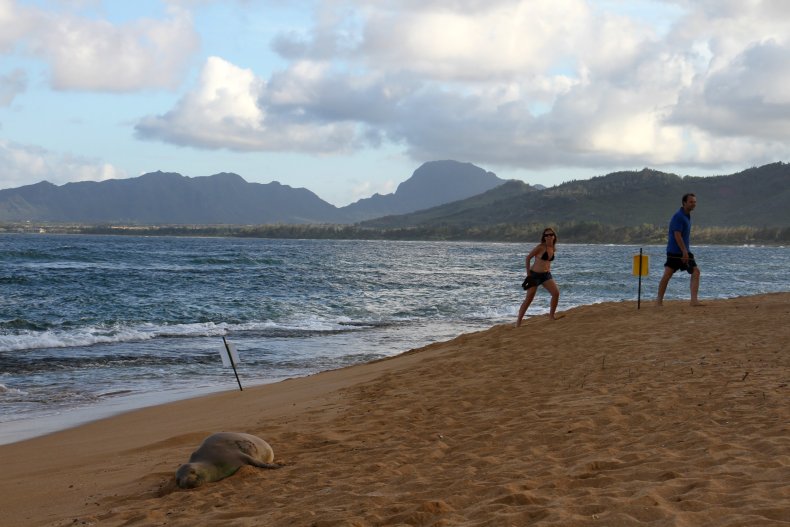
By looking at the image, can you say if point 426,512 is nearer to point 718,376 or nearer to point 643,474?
point 643,474

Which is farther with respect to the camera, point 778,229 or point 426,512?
point 778,229

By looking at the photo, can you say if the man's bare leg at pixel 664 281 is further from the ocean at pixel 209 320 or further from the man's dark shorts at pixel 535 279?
the ocean at pixel 209 320

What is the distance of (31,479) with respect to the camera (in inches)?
255

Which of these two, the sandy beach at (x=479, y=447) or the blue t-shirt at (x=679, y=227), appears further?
the blue t-shirt at (x=679, y=227)

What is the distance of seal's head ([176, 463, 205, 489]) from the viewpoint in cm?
559

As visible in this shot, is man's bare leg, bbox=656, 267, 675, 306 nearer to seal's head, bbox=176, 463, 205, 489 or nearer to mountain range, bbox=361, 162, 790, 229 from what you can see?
seal's head, bbox=176, 463, 205, 489

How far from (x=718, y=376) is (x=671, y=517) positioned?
4.07 m

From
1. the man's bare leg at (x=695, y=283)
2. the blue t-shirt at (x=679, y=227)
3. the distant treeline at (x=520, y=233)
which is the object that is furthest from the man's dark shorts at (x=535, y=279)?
the distant treeline at (x=520, y=233)

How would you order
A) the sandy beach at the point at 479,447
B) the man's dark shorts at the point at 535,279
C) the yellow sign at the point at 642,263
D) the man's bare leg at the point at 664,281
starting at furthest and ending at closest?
the yellow sign at the point at 642,263
the man's bare leg at the point at 664,281
the man's dark shorts at the point at 535,279
the sandy beach at the point at 479,447

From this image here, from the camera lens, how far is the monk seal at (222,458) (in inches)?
222

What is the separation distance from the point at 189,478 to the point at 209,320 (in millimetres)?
15863

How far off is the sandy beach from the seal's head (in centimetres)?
8

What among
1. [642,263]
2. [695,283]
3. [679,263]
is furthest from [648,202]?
[679,263]

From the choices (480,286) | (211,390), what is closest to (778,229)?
(480,286)
